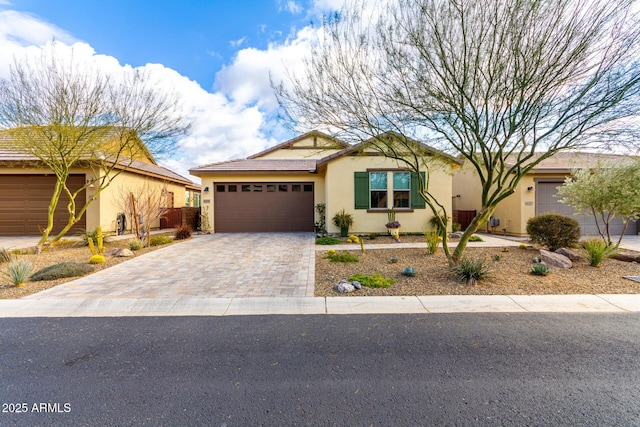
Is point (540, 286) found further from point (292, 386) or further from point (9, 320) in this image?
point (9, 320)

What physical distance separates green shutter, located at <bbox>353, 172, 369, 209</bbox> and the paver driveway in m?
3.49

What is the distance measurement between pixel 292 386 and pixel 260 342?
3.04 feet

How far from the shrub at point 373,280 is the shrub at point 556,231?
5.79m

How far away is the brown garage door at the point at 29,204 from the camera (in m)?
12.0

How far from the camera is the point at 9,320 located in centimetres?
396

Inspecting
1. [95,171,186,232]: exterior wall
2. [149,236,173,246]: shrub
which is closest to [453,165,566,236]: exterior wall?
[149,236,173,246]: shrub

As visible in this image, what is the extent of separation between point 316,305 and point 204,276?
3017 mm

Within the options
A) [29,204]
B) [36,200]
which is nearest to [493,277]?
[36,200]

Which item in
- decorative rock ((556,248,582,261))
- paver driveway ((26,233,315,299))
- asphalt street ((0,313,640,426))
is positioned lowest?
asphalt street ((0,313,640,426))

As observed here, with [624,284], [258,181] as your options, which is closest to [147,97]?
[258,181]

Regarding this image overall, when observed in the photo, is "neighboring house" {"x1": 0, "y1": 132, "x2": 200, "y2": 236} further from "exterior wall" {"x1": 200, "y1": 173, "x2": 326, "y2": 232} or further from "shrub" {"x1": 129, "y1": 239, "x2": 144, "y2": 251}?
"shrub" {"x1": 129, "y1": 239, "x2": 144, "y2": 251}

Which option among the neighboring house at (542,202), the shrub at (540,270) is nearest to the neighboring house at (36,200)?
the shrub at (540,270)

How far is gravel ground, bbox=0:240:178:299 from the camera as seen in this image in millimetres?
5121

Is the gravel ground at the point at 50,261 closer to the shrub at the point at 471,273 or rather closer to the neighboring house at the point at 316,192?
the neighboring house at the point at 316,192
